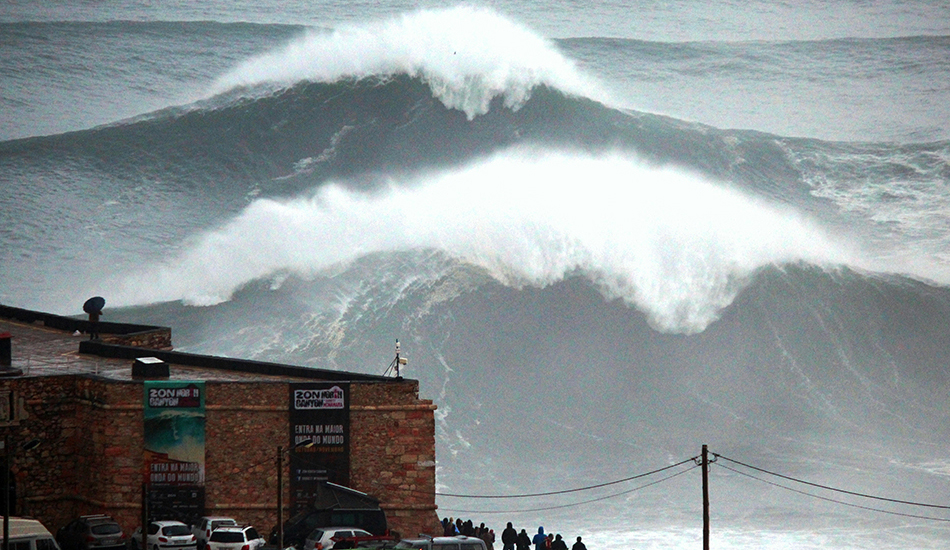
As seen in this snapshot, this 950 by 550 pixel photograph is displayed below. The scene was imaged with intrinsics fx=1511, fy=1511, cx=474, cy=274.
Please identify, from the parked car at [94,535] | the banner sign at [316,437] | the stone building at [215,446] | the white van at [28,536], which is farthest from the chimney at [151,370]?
the white van at [28,536]

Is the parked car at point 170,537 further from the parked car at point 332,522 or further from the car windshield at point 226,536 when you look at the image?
the parked car at point 332,522

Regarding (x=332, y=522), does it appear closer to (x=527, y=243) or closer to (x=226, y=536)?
(x=226, y=536)

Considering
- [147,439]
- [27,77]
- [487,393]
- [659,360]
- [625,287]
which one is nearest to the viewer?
[147,439]

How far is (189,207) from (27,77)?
20.9 m

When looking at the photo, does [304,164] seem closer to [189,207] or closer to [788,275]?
[189,207]

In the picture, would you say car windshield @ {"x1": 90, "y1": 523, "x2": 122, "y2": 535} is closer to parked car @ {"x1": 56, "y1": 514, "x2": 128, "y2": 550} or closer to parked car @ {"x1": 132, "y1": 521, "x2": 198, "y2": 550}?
parked car @ {"x1": 56, "y1": 514, "x2": 128, "y2": 550}

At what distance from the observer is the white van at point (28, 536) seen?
21047 millimetres

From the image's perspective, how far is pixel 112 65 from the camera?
72375 millimetres

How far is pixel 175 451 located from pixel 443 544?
539 cm

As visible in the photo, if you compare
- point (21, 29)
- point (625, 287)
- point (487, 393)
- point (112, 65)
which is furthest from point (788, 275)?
point (21, 29)

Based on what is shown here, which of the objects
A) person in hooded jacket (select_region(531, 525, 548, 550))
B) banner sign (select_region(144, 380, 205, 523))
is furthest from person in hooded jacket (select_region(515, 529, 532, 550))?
banner sign (select_region(144, 380, 205, 523))

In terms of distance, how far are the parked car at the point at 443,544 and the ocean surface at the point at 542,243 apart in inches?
327

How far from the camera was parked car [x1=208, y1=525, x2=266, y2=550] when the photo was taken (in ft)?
74.0

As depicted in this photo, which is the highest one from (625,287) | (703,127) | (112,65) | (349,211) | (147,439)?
(112,65)
